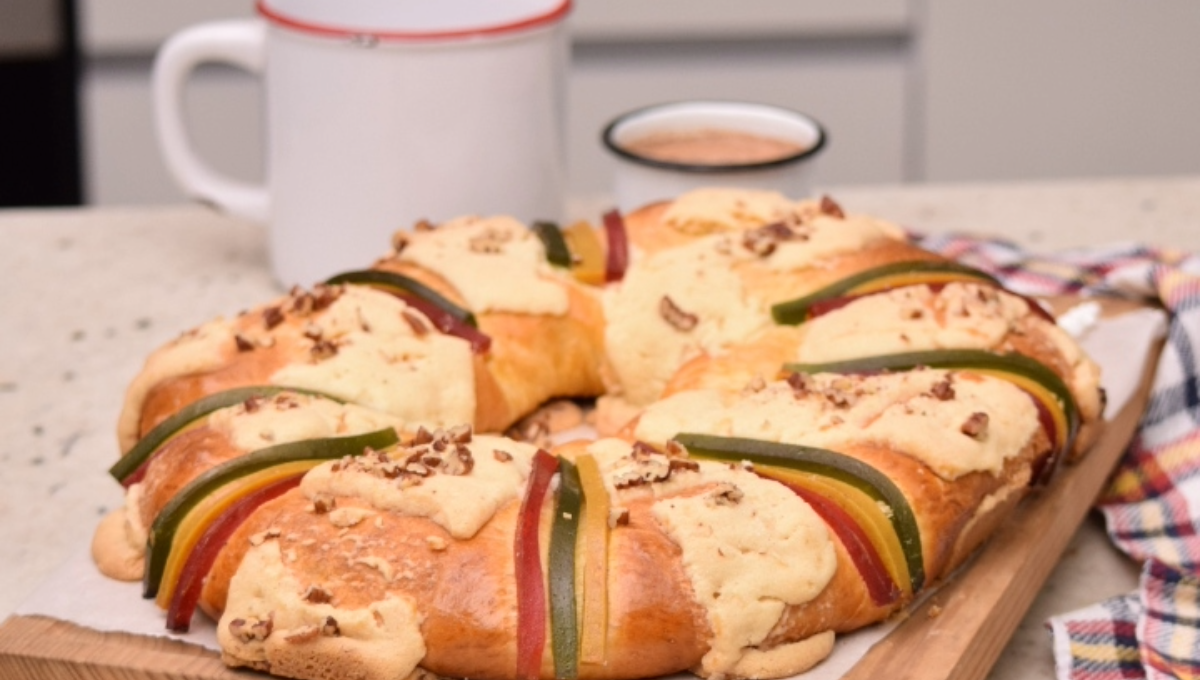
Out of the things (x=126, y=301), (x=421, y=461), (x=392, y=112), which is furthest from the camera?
(x=126, y=301)

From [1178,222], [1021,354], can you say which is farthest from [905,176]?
[1021,354]

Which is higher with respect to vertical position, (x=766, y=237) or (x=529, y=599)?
(x=766, y=237)

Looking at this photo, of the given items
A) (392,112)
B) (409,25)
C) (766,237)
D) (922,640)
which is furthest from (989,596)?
(409,25)

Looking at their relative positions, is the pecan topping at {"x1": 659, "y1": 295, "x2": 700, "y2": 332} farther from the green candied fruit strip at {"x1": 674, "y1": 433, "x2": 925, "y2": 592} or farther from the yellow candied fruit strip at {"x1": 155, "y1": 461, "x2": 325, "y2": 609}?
the yellow candied fruit strip at {"x1": 155, "y1": 461, "x2": 325, "y2": 609}

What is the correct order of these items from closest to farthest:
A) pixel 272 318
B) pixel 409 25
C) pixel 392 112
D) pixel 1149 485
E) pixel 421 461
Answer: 1. pixel 421 461
2. pixel 272 318
3. pixel 1149 485
4. pixel 392 112
5. pixel 409 25

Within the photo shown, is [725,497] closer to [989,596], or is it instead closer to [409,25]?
[989,596]

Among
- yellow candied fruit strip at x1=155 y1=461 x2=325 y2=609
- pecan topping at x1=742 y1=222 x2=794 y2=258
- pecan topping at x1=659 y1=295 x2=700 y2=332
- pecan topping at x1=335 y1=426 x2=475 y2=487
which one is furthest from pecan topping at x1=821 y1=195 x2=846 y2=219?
yellow candied fruit strip at x1=155 y1=461 x2=325 y2=609
